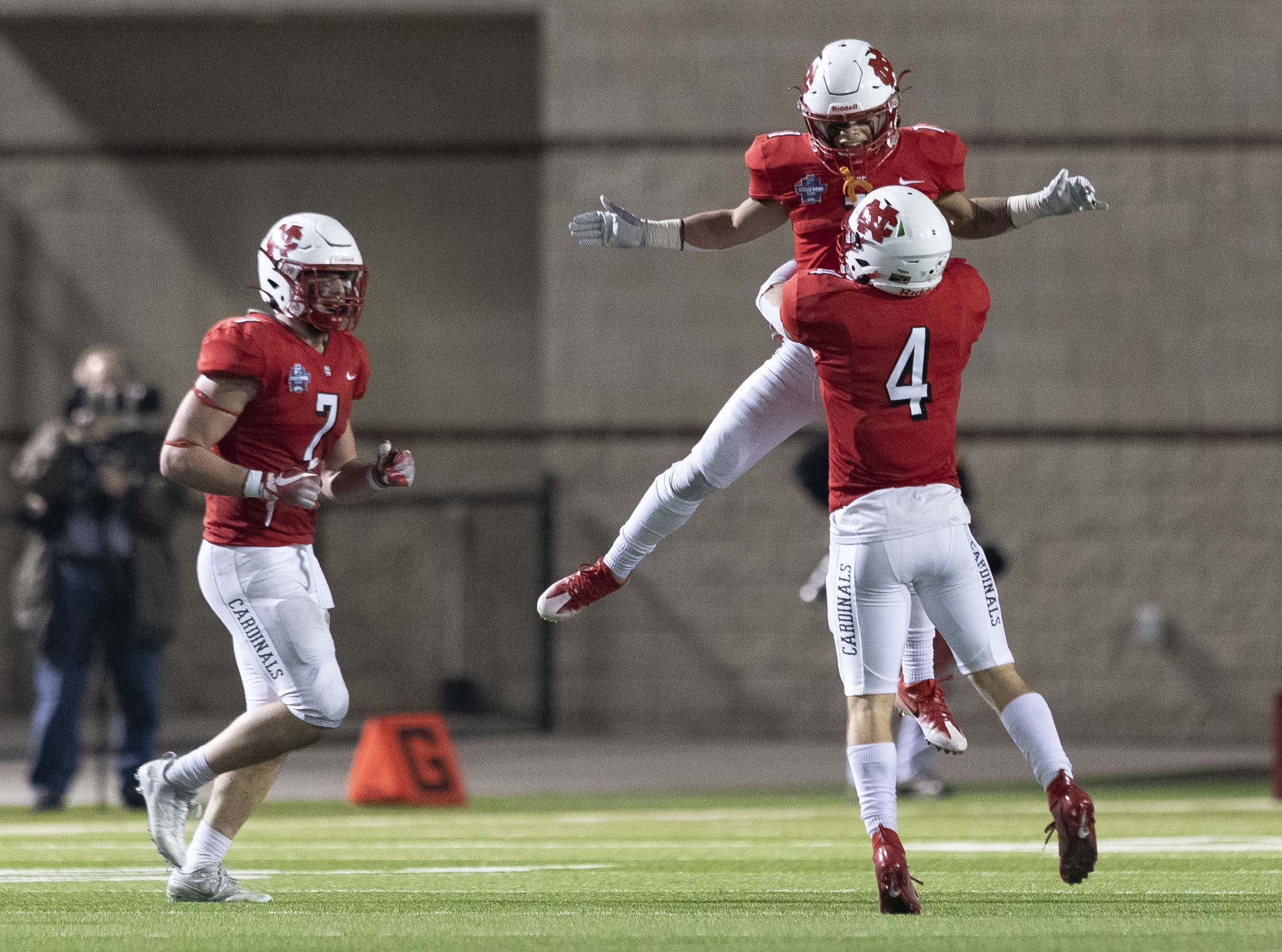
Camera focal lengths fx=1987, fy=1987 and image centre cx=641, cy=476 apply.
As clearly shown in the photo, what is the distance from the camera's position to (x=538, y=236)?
52.1 feet

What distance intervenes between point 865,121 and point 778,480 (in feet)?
28.8

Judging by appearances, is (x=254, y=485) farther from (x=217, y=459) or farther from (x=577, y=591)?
(x=577, y=591)

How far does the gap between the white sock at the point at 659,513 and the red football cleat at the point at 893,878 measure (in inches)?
57.8

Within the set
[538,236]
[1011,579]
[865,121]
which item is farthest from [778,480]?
[865,121]

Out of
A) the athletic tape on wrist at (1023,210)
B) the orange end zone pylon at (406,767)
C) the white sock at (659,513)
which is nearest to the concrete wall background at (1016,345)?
the orange end zone pylon at (406,767)

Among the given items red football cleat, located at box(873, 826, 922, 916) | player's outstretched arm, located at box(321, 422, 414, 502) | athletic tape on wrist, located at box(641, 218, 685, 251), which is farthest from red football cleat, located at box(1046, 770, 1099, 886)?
athletic tape on wrist, located at box(641, 218, 685, 251)

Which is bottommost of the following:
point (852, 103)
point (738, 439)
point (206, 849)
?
point (206, 849)

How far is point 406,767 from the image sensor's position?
1043cm

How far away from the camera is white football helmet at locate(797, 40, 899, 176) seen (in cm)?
588

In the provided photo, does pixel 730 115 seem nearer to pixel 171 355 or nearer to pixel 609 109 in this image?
pixel 609 109

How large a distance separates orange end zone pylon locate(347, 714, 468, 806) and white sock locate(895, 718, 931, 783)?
2302 mm

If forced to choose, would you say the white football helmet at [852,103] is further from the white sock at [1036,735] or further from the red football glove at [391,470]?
the white sock at [1036,735]

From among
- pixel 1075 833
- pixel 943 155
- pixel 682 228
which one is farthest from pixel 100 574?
pixel 1075 833

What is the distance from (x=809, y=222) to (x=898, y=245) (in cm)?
82
